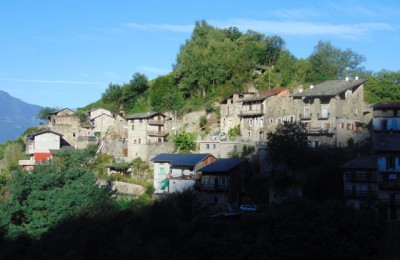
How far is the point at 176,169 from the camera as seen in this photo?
47594 millimetres

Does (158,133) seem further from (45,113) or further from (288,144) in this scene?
(45,113)

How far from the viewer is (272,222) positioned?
34.6 meters

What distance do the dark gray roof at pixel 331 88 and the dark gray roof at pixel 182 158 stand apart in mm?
8924

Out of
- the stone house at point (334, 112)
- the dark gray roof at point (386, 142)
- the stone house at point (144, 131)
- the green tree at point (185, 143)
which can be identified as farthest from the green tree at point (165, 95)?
the dark gray roof at point (386, 142)

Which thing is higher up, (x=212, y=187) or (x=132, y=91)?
(x=132, y=91)

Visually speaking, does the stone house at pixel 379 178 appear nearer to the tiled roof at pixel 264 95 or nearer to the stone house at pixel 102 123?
the tiled roof at pixel 264 95

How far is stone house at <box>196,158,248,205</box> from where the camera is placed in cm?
4325

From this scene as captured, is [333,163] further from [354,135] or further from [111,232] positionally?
[111,232]

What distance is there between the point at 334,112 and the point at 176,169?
42.0 feet

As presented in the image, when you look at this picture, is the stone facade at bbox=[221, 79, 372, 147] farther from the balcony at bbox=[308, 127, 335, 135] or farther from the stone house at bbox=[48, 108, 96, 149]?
the stone house at bbox=[48, 108, 96, 149]

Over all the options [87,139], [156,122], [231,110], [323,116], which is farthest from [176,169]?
[87,139]

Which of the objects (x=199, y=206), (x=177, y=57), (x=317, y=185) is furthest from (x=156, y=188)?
(x=177, y=57)

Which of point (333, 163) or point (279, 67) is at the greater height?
point (279, 67)

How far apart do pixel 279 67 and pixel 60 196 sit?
1023 inches
